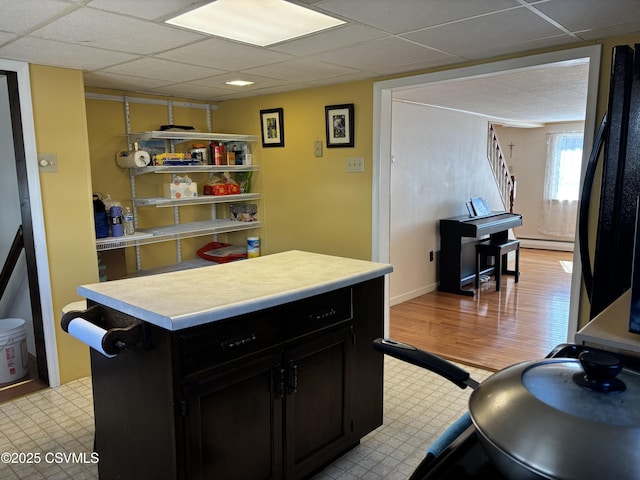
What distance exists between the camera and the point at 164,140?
4164mm

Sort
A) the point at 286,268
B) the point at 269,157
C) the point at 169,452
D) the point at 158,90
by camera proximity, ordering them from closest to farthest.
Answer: the point at 169,452 → the point at 286,268 → the point at 158,90 → the point at 269,157

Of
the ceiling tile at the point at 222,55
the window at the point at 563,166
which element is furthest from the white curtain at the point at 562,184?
the ceiling tile at the point at 222,55

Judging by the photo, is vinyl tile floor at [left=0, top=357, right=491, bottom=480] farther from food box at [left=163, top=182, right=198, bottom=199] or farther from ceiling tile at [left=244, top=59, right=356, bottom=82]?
ceiling tile at [left=244, top=59, right=356, bottom=82]

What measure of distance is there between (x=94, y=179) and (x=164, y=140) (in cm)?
70

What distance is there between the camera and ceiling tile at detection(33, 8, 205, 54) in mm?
2041

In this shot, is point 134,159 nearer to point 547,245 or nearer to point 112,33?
point 112,33

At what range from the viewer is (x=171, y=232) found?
386 cm

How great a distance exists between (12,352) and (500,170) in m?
6.54

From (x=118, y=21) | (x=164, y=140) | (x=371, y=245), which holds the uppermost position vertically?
(x=118, y=21)

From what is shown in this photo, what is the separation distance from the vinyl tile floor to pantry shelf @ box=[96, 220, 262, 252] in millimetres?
956

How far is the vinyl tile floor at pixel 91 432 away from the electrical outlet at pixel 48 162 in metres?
1.41

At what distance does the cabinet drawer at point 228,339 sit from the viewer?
1.56 meters

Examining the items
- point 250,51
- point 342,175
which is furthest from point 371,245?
point 250,51

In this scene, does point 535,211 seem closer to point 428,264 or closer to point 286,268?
point 428,264
